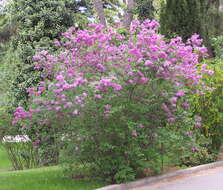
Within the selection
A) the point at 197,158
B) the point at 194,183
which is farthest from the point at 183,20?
the point at 194,183

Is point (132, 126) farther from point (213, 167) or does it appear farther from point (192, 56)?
point (213, 167)

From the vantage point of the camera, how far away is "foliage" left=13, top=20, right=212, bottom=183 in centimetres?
806

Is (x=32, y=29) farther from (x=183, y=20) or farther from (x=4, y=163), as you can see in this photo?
(x=4, y=163)

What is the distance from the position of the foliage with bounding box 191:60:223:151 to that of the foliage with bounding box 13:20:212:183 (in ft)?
6.89

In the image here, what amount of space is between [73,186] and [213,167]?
4.22m

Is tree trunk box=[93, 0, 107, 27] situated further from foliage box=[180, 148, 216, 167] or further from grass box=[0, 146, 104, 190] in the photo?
grass box=[0, 146, 104, 190]

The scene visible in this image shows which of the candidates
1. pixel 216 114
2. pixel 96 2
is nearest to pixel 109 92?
pixel 216 114

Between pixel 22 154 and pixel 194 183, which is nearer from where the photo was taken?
pixel 194 183

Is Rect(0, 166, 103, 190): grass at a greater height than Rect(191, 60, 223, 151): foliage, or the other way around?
Rect(191, 60, 223, 151): foliage

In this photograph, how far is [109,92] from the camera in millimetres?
8125

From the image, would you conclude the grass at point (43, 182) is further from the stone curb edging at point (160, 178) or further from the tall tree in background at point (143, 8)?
the tall tree in background at point (143, 8)

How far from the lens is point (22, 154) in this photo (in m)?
15.1

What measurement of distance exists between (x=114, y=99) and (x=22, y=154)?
788 centimetres

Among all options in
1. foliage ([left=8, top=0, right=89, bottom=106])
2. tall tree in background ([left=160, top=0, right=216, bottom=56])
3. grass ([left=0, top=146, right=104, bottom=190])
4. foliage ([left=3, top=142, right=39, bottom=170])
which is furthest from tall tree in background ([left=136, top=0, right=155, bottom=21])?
grass ([left=0, top=146, right=104, bottom=190])
